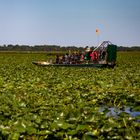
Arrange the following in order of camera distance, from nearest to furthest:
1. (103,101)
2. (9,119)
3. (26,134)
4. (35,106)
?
(26,134), (9,119), (35,106), (103,101)

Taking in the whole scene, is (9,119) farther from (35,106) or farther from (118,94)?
(118,94)

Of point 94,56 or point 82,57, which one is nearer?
point 94,56

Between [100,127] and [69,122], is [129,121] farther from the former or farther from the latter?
[69,122]

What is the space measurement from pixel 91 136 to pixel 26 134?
122 cm

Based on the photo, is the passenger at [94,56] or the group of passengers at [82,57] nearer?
the passenger at [94,56]

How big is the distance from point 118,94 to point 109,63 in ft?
54.9

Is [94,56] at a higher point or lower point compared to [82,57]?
higher

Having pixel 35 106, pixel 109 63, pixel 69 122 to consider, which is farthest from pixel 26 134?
pixel 109 63

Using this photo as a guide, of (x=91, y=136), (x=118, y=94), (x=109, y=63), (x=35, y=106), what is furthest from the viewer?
(x=109, y=63)

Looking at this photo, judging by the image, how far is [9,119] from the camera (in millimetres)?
8352

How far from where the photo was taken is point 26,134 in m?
7.00

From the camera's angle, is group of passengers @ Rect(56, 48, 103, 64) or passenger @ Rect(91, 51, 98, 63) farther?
group of passengers @ Rect(56, 48, 103, 64)

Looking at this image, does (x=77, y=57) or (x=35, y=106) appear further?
(x=77, y=57)

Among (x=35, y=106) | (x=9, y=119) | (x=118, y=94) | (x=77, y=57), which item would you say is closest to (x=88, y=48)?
(x=77, y=57)
